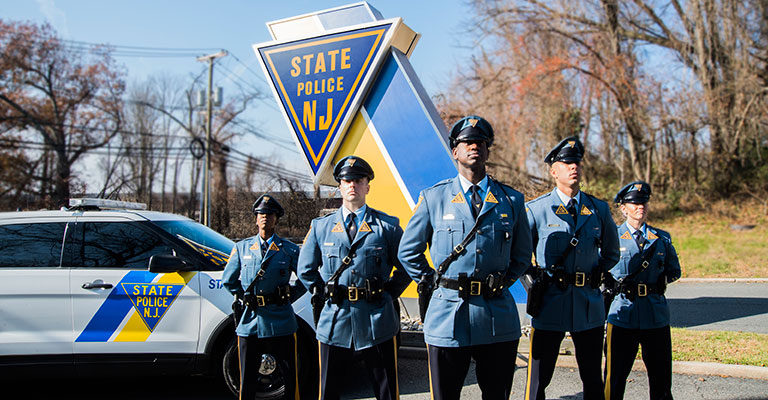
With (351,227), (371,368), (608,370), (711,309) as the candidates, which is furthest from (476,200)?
(711,309)

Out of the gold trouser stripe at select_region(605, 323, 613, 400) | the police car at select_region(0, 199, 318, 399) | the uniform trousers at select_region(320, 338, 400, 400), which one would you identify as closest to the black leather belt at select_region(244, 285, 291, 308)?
the uniform trousers at select_region(320, 338, 400, 400)

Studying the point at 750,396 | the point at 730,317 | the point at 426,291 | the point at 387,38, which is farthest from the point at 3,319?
the point at 730,317

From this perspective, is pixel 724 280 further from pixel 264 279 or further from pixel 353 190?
pixel 264 279

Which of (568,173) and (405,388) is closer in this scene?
(568,173)

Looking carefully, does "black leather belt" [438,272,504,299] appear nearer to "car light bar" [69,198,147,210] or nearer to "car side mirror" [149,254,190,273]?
"car side mirror" [149,254,190,273]

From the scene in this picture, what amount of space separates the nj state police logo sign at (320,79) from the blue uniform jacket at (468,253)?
3.65 meters

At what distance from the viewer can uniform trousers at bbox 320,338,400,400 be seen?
321cm

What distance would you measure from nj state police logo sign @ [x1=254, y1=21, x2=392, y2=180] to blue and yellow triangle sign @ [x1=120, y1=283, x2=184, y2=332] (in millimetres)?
2717

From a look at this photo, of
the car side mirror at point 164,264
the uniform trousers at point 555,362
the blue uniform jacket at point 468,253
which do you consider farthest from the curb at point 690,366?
the blue uniform jacket at point 468,253

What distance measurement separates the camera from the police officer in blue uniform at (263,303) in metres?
3.73

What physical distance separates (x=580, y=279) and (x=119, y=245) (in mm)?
3725

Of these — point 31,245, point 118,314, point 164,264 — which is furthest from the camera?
point 31,245

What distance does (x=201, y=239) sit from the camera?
16.0ft

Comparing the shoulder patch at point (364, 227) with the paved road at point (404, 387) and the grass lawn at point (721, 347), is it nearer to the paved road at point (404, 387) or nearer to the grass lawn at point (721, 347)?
the paved road at point (404, 387)
